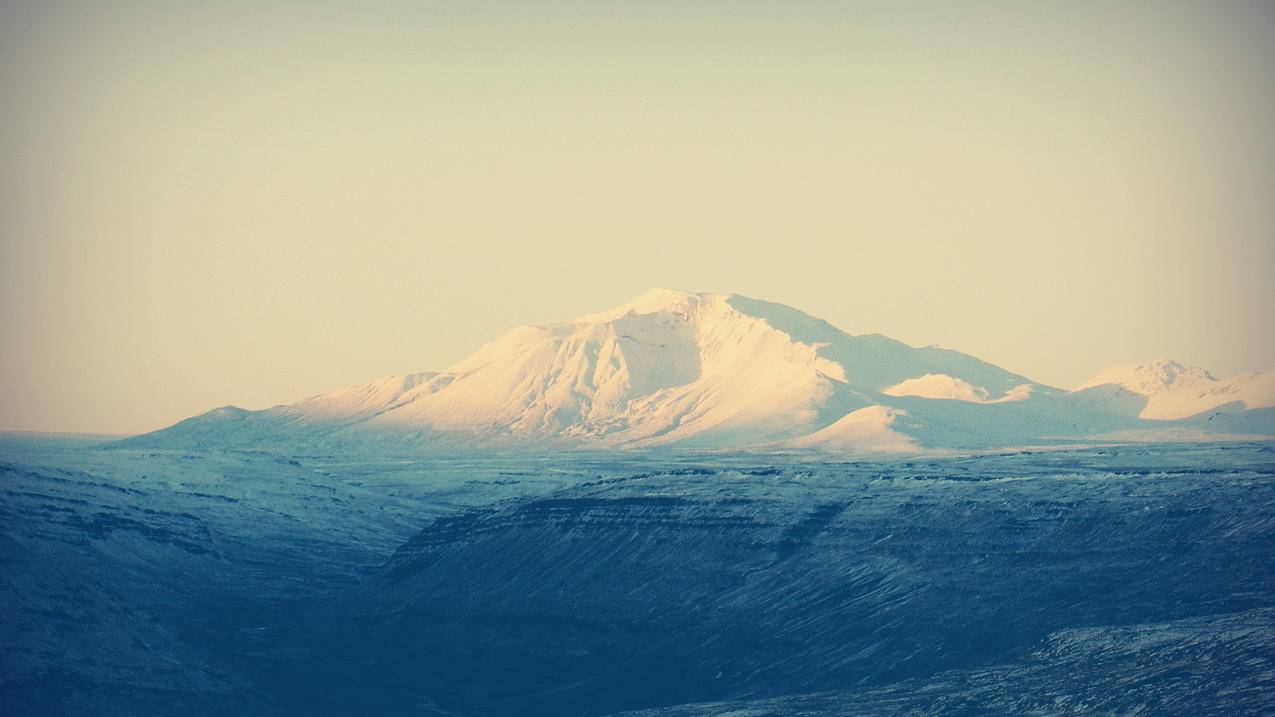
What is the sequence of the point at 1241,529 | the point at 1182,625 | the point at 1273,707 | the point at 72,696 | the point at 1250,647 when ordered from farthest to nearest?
the point at 1241,529 < the point at 72,696 < the point at 1182,625 < the point at 1250,647 < the point at 1273,707

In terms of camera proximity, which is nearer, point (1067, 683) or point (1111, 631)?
point (1067, 683)

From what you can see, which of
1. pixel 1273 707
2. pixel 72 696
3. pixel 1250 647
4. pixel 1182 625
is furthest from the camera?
pixel 72 696

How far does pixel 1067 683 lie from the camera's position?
155625 mm

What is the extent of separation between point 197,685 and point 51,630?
56.0 feet

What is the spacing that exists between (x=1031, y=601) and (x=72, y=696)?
297 ft

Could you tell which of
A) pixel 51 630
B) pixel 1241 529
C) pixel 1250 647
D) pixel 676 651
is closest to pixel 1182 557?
pixel 1241 529

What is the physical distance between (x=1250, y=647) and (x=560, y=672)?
73.1m

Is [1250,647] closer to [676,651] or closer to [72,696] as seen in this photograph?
[676,651]

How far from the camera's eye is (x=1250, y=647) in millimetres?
152250

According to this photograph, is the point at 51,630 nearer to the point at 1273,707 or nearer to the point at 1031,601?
the point at 1031,601

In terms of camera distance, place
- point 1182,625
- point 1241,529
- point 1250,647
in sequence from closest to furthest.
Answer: point 1250,647 < point 1182,625 < point 1241,529

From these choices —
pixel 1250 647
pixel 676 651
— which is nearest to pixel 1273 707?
pixel 1250 647

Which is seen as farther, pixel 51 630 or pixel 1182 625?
pixel 51 630

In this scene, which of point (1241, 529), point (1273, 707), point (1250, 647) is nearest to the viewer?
point (1273, 707)
